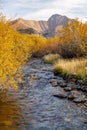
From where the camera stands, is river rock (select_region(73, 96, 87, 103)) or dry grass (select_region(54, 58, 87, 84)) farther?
dry grass (select_region(54, 58, 87, 84))

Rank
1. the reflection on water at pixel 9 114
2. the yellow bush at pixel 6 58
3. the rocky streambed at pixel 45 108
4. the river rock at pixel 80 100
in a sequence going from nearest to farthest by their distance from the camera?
the reflection on water at pixel 9 114 < the rocky streambed at pixel 45 108 < the yellow bush at pixel 6 58 < the river rock at pixel 80 100

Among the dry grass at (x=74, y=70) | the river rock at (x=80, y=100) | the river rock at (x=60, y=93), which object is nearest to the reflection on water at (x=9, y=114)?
the river rock at (x=60, y=93)

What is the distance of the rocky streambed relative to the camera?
13.1 m

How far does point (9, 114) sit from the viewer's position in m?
14.5

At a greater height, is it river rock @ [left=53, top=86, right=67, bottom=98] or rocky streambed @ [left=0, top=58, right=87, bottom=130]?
rocky streambed @ [left=0, top=58, right=87, bottom=130]

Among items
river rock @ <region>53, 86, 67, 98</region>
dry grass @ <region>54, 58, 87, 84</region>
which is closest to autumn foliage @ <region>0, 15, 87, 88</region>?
river rock @ <region>53, 86, 67, 98</region>

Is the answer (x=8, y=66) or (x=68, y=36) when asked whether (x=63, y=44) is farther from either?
(x=8, y=66)

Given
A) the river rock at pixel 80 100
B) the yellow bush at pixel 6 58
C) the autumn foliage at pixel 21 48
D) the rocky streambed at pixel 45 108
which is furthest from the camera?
the river rock at pixel 80 100

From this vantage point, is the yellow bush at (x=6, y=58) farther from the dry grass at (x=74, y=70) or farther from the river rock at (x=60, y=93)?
the dry grass at (x=74, y=70)

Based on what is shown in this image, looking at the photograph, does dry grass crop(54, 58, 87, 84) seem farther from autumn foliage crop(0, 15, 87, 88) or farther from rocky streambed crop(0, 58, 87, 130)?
autumn foliage crop(0, 15, 87, 88)

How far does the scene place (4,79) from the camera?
14844mm

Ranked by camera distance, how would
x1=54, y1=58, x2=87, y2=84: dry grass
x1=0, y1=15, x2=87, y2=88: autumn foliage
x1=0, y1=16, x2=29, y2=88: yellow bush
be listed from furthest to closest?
x1=54, y1=58, x2=87, y2=84: dry grass
x1=0, y1=15, x2=87, y2=88: autumn foliage
x1=0, y1=16, x2=29, y2=88: yellow bush

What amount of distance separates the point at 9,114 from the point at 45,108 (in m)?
2.43

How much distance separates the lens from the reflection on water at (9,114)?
41.9 ft
